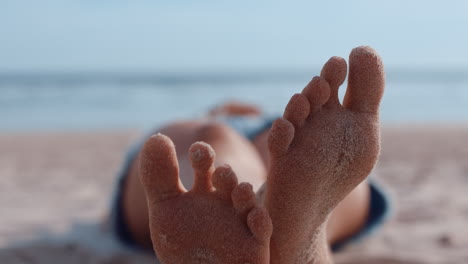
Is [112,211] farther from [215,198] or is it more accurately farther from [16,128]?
[16,128]

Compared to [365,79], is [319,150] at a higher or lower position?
lower

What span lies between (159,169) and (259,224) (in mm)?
179

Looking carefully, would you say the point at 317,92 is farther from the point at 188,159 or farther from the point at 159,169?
the point at 188,159

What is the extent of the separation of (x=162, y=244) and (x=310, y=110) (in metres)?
0.33

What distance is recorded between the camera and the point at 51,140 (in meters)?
4.46

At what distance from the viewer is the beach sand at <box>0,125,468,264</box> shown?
1594 millimetres

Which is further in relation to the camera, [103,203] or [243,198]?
[103,203]

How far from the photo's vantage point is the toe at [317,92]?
932 mm

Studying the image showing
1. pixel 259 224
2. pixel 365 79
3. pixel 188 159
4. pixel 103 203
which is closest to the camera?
pixel 259 224

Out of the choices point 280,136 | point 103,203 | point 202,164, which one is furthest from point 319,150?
point 103,203

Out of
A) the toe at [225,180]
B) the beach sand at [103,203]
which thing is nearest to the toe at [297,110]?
the toe at [225,180]

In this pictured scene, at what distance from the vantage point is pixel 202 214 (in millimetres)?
877

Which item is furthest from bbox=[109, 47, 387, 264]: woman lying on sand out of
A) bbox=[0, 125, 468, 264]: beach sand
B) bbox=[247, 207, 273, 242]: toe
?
bbox=[0, 125, 468, 264]: beach sand

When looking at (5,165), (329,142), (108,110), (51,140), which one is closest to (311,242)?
(329,142)
